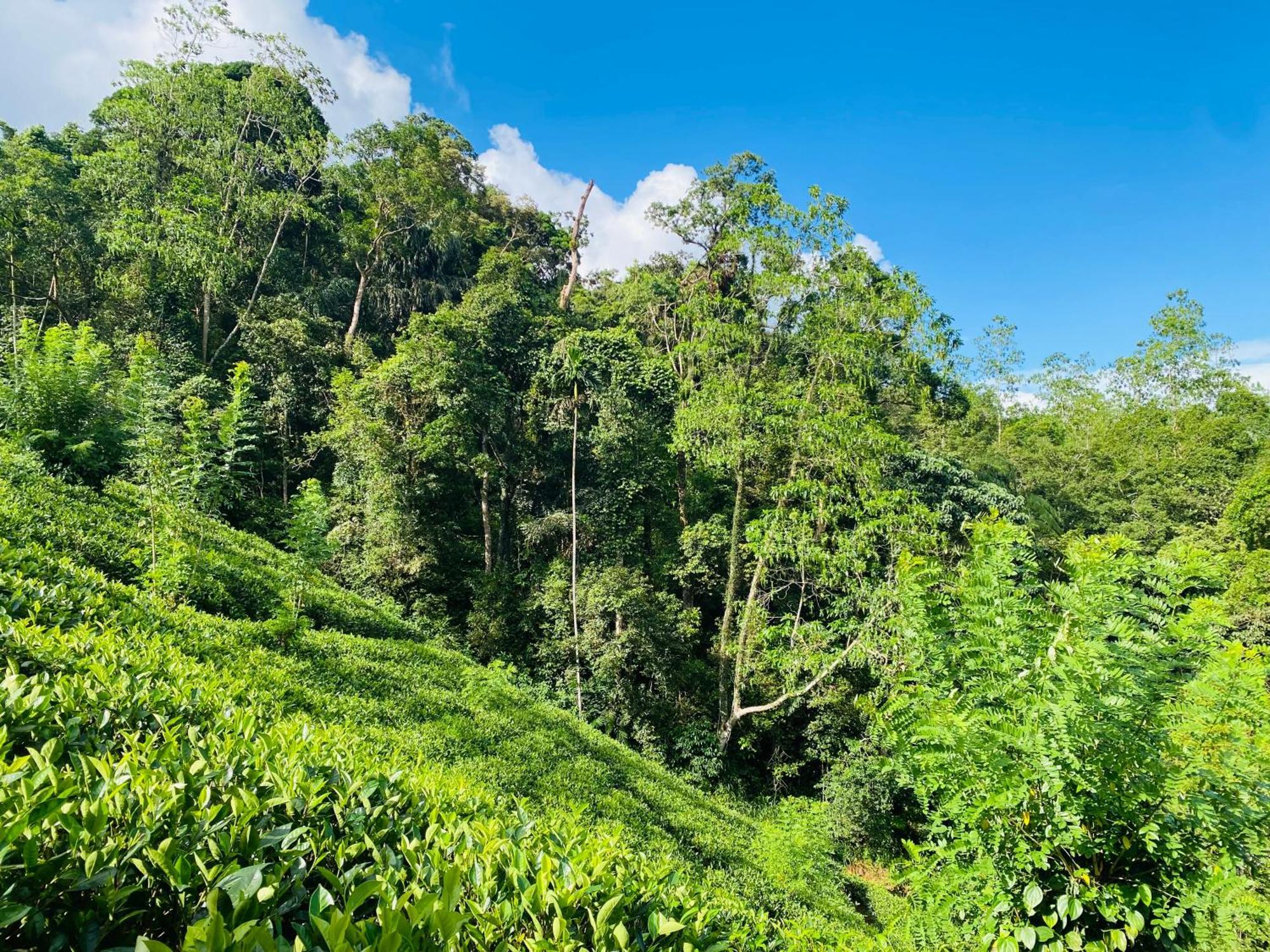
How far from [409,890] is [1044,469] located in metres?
30.2

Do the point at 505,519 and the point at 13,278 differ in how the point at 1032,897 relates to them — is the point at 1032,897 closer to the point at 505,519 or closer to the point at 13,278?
the point at 505,519

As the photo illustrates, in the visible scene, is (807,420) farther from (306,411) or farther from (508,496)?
(306,411)

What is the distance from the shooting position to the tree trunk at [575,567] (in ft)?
41.1

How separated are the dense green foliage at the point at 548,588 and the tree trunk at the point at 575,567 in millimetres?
175

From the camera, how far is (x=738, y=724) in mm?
12992

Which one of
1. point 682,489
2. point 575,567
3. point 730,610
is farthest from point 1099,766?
point 682,489

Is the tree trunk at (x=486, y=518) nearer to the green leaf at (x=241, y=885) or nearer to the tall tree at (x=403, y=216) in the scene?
the tall tree at (x=403, y=216)

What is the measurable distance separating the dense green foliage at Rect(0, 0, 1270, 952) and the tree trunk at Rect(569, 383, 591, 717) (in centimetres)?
18

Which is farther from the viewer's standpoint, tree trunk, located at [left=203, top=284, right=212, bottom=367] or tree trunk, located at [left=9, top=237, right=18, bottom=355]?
tree trunk, located at [left=203, top=284, right=212, bottom=367]

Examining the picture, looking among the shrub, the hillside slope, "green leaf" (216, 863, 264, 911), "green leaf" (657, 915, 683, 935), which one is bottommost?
the hillside slope

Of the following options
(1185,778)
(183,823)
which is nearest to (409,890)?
(183,823)

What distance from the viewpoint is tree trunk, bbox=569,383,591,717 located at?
12516 mm

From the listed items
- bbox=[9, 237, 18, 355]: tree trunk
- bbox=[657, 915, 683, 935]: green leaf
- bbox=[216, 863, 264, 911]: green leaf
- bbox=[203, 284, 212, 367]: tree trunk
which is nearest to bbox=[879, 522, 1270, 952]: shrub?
bbox=[657, 915, 683, 935]: green leaf

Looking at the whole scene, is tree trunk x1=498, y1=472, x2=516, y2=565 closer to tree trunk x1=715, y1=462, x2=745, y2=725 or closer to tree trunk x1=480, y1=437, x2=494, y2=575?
tree trunk x1=480, y1=437, x2=494, y2=575
